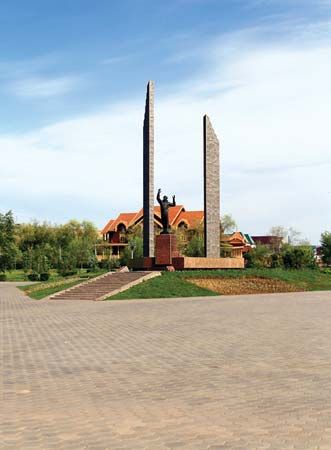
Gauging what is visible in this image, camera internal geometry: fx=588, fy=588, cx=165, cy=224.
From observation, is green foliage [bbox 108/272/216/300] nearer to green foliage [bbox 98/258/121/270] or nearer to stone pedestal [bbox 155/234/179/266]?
stone pedestal [bbox 155/234/179/266]

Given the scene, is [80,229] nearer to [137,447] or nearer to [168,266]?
[168,266]

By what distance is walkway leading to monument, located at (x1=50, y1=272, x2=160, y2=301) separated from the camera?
23.3 metres

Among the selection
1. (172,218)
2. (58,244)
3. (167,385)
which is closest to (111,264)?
(172,218)

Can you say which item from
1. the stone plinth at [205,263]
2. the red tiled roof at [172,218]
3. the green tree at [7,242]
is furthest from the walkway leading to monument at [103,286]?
the red tiled roof at [172,218]

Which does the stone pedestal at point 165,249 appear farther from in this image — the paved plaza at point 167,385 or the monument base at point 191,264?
the paved plaza at point 167,385

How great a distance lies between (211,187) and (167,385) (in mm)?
23522

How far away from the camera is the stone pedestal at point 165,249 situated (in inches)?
1116

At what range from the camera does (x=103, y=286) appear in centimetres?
2478

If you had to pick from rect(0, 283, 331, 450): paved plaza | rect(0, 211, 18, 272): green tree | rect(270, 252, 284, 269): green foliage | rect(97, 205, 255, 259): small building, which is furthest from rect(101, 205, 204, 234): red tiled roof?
rect(0, 283, 331, 450): paved plaza

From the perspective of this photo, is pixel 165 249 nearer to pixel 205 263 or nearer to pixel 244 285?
pixel 205 263

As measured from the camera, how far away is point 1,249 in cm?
5097

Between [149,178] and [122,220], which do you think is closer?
[149,178]

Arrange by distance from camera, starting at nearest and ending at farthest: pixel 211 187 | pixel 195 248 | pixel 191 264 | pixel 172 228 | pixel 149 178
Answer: pixel 191 264 → pixel 211 187 → pixel 149 178 → pixel 195 248 → pixel 172 228

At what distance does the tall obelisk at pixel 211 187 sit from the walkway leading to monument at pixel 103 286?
494 cm
